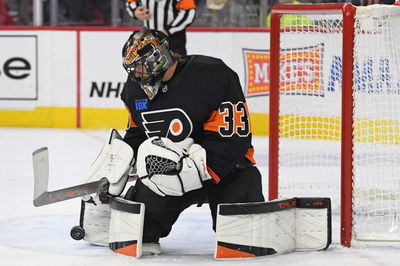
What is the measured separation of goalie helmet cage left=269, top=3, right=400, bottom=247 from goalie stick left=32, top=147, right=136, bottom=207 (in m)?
0.62

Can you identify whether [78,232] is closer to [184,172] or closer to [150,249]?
[150,249]

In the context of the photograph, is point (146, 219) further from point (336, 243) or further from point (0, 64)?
point (0, 64)

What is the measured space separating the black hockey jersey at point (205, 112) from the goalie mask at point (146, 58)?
9 centimetres

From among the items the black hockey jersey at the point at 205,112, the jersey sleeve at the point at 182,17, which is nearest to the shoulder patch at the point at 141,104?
the black hockey jersey at the point at 205,112

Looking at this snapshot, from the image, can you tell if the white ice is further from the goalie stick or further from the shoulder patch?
the shoulder patch

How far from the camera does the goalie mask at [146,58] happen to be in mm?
2576

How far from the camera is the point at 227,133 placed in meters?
2.62

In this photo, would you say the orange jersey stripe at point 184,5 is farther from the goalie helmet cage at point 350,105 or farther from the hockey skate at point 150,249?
the hockey skate at point 150,249

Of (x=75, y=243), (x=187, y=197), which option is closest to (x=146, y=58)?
(x=187, y=197)

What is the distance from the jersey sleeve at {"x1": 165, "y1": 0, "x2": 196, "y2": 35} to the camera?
230 inches

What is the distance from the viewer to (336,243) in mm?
2854

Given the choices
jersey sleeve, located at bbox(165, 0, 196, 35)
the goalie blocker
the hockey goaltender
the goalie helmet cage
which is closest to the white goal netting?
the goalie helmet cage

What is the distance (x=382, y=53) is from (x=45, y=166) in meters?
1.25

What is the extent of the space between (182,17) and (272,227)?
Answer: 3379 mm
